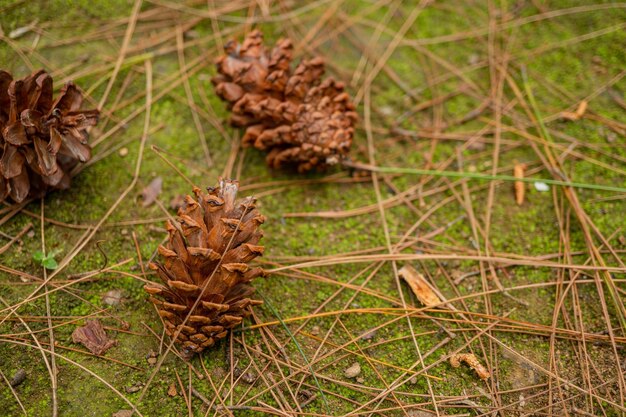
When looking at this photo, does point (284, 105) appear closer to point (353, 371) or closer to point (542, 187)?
point (353, 371)

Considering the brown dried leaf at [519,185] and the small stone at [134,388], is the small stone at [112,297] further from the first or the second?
the brown dried leaf at [519,185]

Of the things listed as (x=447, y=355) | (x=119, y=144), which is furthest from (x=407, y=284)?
(x=119, y=144)

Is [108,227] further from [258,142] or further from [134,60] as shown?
[134,60]

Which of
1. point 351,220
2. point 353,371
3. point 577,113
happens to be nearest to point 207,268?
point 353,371

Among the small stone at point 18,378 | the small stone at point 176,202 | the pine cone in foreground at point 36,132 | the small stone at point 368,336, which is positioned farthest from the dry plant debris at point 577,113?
the small stone at point 18,378

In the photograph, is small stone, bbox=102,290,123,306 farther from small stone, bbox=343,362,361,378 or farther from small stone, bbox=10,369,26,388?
small stone, bbox=343,362,361,378

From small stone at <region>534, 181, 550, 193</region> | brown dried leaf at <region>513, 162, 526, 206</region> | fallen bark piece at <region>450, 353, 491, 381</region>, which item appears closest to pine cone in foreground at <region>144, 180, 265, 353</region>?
fallen bark piece at <region>450, 353, 491, 381</region>
